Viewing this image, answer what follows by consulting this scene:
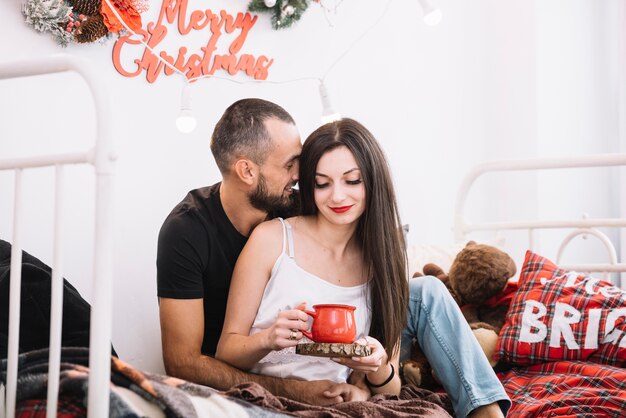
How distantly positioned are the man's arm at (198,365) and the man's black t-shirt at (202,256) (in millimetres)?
39

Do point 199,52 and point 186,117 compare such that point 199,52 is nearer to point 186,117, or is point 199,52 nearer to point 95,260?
point 186,117

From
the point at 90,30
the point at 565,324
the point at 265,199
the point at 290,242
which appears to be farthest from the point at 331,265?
the point at 90,30

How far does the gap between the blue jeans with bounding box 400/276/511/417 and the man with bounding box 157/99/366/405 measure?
9.2 inches

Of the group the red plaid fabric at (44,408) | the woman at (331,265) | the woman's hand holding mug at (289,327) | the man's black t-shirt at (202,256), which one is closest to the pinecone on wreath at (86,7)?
the man's black t-shirt at (202,256)

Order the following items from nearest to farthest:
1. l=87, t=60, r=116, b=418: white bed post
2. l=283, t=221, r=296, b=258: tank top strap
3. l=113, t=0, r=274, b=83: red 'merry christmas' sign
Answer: l=87, t=60, r=116, b=418: white bed post
l=283, t=221, r=296, b=258: tank top strap
l=113, t=0, r=274, b=83: red 'merry christmas' sign

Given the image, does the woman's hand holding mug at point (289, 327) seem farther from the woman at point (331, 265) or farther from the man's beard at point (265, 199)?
the man's beard at point (265, 199)

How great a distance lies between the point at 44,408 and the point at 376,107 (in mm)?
1886

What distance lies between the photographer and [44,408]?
1.06 meters

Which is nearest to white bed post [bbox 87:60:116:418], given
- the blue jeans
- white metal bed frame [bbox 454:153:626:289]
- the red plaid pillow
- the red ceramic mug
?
the red ceramic mug

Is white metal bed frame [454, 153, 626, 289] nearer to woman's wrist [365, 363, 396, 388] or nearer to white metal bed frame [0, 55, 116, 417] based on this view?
woman's wrist [365, 363, 396, 388]

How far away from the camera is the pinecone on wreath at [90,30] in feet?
6.11

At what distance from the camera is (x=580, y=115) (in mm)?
2973

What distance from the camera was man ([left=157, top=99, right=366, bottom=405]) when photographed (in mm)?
1554

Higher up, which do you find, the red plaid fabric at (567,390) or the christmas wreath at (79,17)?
the christmas wreath at (79,17)
